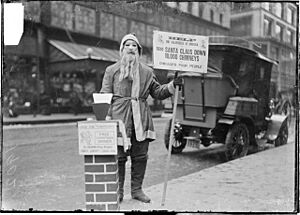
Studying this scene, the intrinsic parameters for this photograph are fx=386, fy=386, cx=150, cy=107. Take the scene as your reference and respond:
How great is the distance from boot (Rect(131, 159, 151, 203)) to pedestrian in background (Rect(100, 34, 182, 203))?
0.04 ft

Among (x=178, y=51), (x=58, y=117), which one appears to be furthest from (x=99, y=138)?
(x=58, y=117)

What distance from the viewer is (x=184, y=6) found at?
15.1 feet

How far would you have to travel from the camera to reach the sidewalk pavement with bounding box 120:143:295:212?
12.8 feet

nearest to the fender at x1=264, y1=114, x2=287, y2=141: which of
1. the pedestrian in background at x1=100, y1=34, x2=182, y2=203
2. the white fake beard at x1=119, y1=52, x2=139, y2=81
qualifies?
the pedestrian in background at x1=100, y1=34, x2=182, y2=203

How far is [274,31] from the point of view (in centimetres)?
483

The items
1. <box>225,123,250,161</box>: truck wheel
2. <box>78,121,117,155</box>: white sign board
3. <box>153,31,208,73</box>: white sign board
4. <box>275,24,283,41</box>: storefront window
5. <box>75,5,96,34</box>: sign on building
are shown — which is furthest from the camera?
<box>225,123,250,161</box>: truck wheel

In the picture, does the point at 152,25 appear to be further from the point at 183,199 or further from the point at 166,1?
the point at 183,199

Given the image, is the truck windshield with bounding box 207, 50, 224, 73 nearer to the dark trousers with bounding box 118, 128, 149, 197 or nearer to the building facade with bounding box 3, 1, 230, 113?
the building facade with bounding box 3, 1, 230, 113

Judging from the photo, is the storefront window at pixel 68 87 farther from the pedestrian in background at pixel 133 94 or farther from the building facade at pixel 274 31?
the building facade at pixel 274 31

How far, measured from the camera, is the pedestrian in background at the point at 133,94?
378 centimetres

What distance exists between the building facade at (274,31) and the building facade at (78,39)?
0.24 metres

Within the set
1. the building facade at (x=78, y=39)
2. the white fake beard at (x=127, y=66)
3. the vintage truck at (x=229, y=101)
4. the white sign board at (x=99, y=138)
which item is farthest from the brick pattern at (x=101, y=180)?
the vintage truck at (x=229, y=101)

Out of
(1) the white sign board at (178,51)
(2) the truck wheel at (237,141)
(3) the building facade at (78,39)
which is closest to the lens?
(1) the white sign board at (178,51)

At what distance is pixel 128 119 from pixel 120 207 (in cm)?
86
